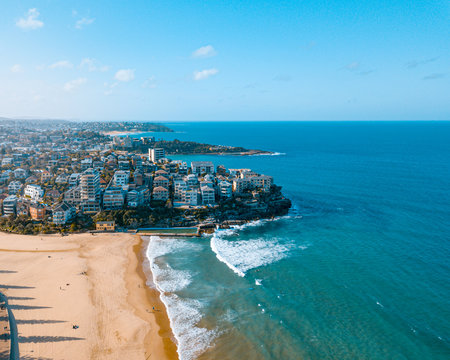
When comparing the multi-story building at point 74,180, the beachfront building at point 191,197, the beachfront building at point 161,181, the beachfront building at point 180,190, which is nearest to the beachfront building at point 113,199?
the beachfront building at point 180,190

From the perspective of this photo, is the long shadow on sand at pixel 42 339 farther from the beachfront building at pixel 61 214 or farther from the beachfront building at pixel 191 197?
the beachfront building at pixel 191 197

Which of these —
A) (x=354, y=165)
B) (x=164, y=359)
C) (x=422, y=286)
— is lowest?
(x=164, y=359)

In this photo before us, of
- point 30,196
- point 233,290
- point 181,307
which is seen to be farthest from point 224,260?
point 30,196

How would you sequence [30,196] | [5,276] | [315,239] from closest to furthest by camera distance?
1. [5,276]
2. [315,239]
3. [30,196]

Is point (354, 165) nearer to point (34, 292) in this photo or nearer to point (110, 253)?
point (110, 253)

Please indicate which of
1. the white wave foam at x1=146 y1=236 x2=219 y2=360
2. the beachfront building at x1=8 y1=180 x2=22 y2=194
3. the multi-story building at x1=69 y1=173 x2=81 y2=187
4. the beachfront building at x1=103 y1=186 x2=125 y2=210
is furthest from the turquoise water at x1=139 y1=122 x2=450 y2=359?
the beachfront building at x1=8 y1=180 x2=22 y2=194
